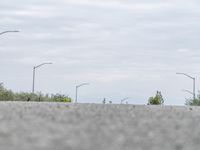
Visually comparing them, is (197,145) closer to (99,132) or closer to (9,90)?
(99,132)

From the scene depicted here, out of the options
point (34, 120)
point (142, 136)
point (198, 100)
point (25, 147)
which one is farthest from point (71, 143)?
point (198, 100)

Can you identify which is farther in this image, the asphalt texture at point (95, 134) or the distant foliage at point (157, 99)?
the distant foliage at point (157, 99)

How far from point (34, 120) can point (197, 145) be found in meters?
5.45

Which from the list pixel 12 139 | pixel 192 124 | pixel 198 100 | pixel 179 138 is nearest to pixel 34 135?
pixel 12 139

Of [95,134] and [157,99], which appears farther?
[157,99]

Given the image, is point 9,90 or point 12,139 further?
point 9,90

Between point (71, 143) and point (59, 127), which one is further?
point (59, 127)

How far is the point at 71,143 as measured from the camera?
11492 mm

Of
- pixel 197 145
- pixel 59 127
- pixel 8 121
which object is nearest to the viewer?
pixel 197 145

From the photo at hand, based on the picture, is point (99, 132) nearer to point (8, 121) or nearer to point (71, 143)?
point (71, 143)

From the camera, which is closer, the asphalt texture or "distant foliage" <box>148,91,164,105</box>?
the asphalt texture

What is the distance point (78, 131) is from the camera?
13664 millimetres

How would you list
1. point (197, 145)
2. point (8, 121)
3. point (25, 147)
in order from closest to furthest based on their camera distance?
point (25, 147) < point (197, 145) < point (8, 121)

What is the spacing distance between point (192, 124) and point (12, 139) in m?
5.95
